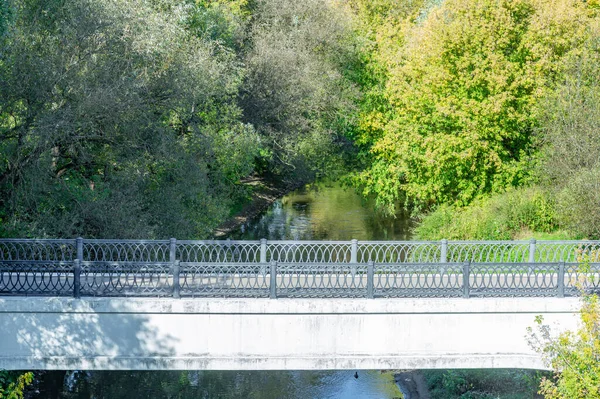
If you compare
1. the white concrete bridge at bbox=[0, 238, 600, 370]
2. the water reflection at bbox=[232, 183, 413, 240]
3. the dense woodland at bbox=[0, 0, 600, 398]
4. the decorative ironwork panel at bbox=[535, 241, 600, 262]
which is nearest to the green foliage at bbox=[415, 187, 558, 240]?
the dense woodland at bbox=[0, 0, 600, 398]

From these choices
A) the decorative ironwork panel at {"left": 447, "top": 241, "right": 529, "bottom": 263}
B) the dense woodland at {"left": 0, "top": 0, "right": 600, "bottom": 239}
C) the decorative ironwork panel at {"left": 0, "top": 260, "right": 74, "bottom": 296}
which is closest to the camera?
the decorative ironwork panel at {"left": 0, "top": 260, "right": 74, "bottom": 296}

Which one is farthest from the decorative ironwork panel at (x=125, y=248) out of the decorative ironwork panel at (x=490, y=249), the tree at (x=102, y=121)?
the decorative ironwork panel at (x=490, y=249)

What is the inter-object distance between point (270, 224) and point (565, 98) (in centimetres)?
1801

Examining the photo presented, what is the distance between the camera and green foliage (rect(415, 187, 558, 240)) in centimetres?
2917

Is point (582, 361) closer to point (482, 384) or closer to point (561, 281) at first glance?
point (561, 281)

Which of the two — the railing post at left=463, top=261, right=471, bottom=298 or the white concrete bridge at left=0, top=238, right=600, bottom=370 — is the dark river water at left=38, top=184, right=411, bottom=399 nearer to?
the white concrete bridge at left=0, top=238, right=600, bottom=370

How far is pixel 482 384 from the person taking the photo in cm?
2172

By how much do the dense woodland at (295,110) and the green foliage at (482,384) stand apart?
22.7 ft

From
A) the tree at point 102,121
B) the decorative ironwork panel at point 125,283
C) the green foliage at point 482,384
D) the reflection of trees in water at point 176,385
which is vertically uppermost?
the tree at point 102,121

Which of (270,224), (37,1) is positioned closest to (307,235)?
(270,224)

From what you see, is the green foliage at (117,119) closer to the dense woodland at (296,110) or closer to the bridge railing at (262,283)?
the dense woodland at (296,110)

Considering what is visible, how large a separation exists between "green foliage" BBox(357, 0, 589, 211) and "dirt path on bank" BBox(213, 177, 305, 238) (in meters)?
10.7

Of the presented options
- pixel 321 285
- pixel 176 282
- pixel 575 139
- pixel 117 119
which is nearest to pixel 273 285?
pixel 321 285

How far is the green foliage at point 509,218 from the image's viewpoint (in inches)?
1148
